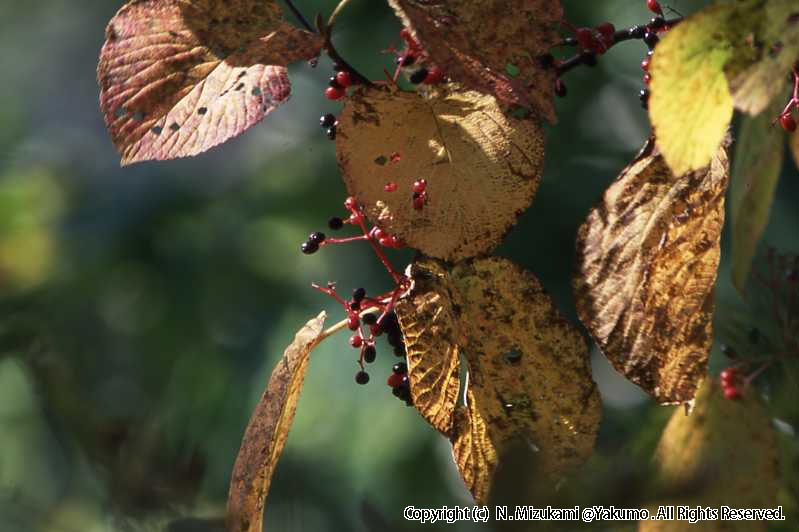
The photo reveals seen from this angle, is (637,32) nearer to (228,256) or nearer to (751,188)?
(751,188)

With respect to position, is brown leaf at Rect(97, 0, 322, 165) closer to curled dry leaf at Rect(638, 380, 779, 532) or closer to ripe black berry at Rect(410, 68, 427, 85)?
ripe black berry at Rect(410, 68, 427, 85)

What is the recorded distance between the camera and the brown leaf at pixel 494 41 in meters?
0.39

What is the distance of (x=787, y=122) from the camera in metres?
0.46

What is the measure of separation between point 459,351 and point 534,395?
0.11 feet

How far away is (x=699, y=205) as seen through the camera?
41cm

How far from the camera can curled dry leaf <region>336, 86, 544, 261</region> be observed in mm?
413

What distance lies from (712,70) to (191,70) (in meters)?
0.21

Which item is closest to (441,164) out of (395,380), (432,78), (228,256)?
(432,78)

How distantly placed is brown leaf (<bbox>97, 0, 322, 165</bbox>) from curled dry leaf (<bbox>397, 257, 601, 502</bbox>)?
0.10 meters

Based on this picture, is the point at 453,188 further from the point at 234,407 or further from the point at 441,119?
the point at 234,407

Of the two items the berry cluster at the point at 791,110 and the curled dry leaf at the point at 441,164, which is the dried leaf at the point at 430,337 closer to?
the curled dry leaf at the point at 441,164

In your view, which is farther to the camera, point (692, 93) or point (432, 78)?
point (432, 78)

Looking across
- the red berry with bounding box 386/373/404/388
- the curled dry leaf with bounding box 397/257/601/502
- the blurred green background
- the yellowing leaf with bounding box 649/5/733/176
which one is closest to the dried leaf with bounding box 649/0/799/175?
the yellowing leaf with bounding box 649/5/733/176

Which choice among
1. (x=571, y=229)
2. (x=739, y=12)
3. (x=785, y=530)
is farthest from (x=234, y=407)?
(x=739, y=12)
